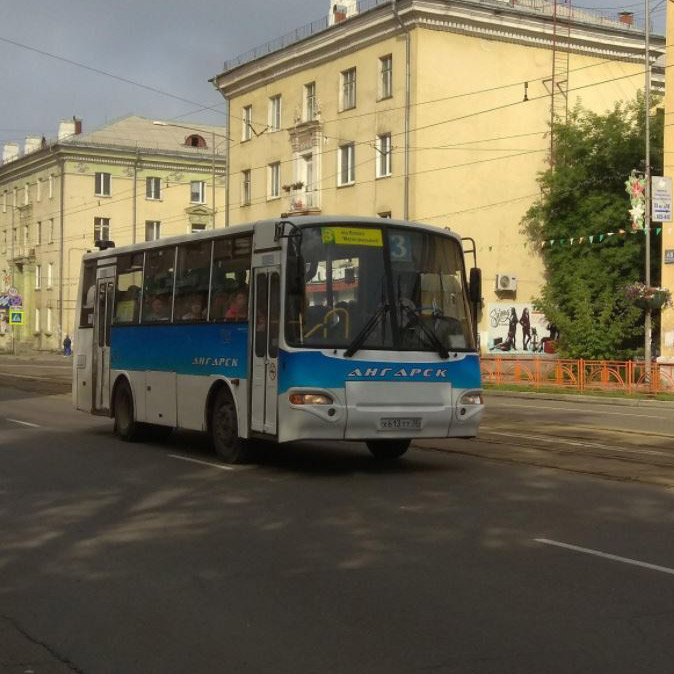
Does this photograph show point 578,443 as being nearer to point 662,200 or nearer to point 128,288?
point 128,288

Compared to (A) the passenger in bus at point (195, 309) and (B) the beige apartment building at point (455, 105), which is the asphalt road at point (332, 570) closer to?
(A) the passenger in bus at point (195, 309)

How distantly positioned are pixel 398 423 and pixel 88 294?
7543mm

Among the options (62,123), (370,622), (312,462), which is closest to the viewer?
(370,622)

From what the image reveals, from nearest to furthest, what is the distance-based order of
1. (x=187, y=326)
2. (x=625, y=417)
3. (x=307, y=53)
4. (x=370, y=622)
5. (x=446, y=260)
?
(x=370, y=622), (x=446, y=260), (x=187, y=326), (x=625, y=417), (x=307, y=53)

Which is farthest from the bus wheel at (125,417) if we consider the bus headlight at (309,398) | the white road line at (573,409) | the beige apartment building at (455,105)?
the beige apartment building at (455,105)

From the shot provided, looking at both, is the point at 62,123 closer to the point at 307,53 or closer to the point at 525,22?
the point at 307,53

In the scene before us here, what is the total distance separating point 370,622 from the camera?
583cm

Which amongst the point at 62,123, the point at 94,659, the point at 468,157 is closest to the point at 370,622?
the point at 94,659

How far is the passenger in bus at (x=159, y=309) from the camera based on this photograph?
1491cm

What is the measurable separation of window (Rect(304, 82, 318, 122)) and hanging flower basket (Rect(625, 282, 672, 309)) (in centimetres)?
1775

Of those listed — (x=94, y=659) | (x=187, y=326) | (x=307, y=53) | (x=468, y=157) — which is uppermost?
(x=307, y=53)

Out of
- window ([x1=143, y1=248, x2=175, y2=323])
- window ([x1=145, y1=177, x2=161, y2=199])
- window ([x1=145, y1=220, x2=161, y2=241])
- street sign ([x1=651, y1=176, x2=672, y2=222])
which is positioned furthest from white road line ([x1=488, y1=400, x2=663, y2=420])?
window ([x1=145, y1=177, x2=161, y2=199])

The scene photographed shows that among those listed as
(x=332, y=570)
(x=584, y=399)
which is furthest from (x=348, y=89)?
(x=332, y=570)

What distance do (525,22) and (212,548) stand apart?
3767 centimetres
